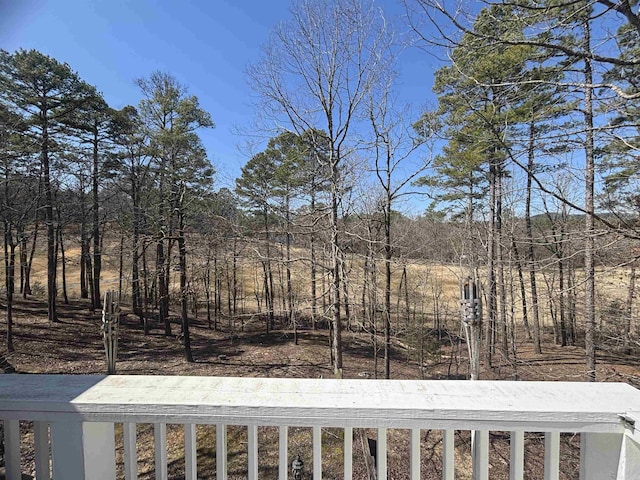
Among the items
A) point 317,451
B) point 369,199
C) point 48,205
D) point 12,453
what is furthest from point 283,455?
point 48,205

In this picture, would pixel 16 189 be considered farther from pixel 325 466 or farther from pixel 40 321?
pixel 325 466

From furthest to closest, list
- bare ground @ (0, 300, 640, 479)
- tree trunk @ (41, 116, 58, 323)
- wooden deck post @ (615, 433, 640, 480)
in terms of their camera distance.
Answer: tree trunk @ (41, 116, 58, 323)
bare ground @ (0, 300, 640, 479)
wooden deck post @ (615, 433, 640, 480)

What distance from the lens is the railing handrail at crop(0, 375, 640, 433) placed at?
2.49ft

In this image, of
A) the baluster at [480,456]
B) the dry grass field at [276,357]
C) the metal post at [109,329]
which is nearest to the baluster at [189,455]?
the baluster at [480,456]

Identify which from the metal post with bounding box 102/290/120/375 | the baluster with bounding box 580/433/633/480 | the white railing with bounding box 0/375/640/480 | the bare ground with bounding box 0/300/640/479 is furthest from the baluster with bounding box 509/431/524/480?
the bare ground with bounding box 0/300/640/479

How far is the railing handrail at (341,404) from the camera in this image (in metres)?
0.76

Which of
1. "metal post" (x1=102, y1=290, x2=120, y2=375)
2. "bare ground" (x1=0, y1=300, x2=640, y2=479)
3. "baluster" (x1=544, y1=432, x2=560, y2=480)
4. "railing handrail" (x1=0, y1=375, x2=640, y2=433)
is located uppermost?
"railing handrail" (x1=0, y1=375, x2=640, y2=433)

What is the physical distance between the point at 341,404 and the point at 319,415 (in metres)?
0.06

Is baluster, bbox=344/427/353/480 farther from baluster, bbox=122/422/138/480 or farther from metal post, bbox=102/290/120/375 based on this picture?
metal post, bbox=102/290/120/375

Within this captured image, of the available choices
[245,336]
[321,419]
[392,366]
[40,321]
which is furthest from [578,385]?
[40,321]

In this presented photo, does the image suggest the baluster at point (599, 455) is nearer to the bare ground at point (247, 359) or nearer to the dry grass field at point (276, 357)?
the dry grass field at point (276, 357)

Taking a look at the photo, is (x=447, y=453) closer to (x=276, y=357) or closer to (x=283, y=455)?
(x=283, y=455)

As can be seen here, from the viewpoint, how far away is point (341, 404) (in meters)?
0.78

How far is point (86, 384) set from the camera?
0.90 metres
